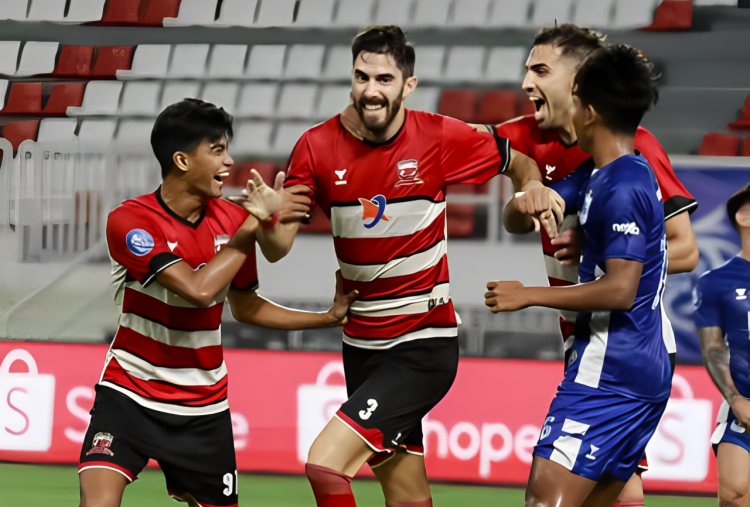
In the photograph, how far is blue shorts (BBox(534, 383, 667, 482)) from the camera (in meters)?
2.31

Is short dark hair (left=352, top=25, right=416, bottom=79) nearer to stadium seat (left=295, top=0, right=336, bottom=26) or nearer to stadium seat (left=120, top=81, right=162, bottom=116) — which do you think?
stadium seat (left=295, top=0, right=336, bottom=26)

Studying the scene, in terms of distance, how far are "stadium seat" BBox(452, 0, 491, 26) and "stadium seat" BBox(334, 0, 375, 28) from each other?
580mm

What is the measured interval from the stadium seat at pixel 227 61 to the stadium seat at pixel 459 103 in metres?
1.43

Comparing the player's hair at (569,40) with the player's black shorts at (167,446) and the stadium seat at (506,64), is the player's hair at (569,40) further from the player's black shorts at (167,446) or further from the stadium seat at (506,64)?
the stadium seat at (506,64)

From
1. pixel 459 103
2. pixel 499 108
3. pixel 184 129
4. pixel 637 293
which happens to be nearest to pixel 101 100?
pixel 459 103

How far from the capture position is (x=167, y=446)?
273 cm

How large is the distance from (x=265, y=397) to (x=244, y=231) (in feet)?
9.15

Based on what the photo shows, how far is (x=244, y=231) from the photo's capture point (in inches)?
105

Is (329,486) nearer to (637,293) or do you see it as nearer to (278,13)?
(637,293)

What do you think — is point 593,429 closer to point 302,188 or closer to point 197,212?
point 302,188

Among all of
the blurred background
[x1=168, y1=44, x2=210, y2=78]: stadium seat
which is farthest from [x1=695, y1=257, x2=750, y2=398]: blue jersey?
[x1=168, y1=44, x2=210, y2=78]: stadium seat

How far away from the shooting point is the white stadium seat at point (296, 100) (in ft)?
19.9

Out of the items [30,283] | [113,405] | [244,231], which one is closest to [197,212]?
[244,231]

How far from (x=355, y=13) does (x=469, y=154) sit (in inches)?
126
